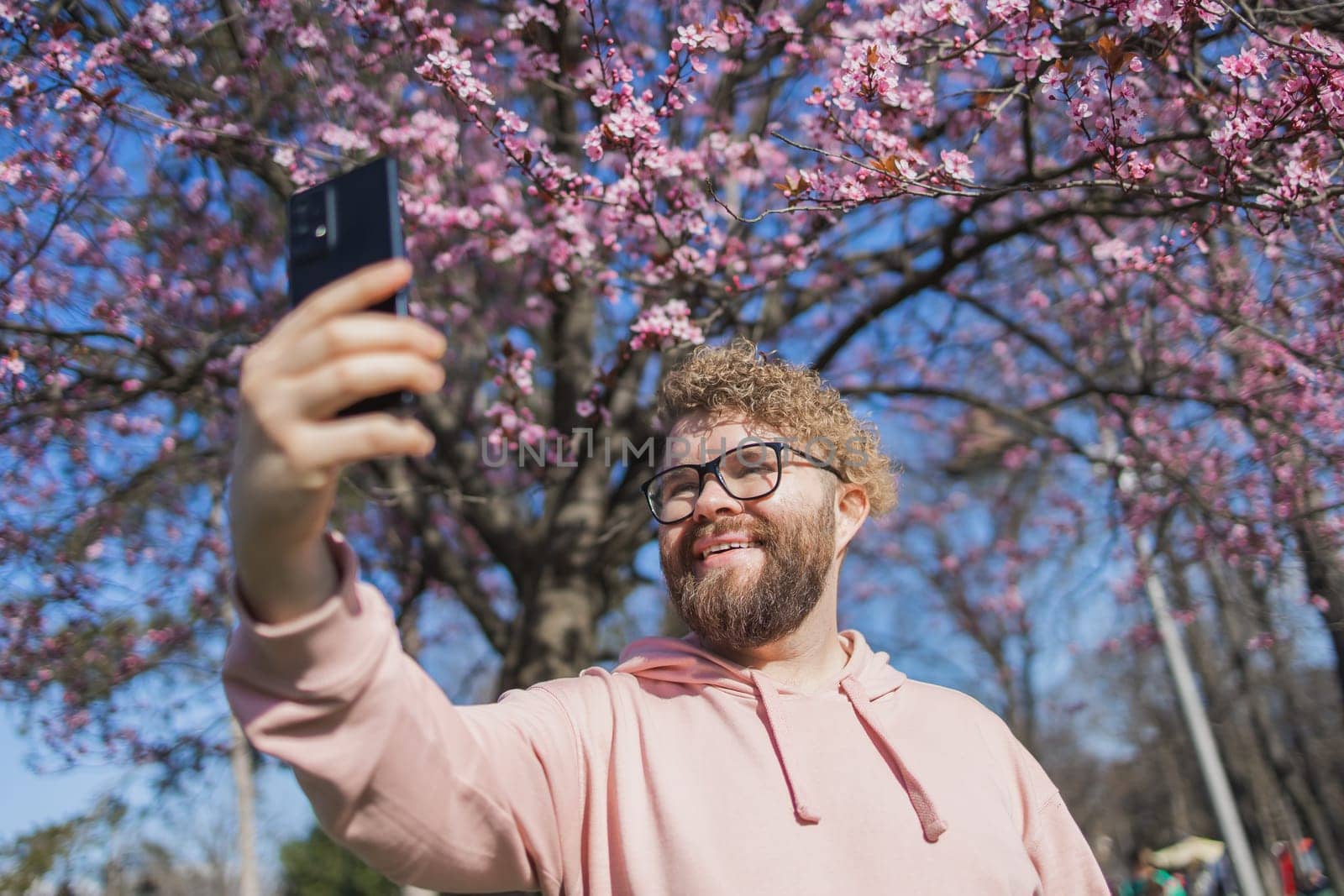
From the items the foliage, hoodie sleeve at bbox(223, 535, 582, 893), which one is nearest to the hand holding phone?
hoodie sleeve at bbox(223, 535, 582, 893)

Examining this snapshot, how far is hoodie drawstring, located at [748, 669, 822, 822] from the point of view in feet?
6.00

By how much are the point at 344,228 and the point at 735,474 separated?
116 cm

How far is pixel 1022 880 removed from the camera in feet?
6.46

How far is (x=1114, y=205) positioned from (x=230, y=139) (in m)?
4.44

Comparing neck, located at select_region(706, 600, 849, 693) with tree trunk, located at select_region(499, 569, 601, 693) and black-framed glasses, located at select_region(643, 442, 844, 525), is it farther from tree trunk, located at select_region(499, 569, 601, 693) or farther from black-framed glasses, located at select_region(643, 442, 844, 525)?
tree trunk, located at select_region(499, 569, 601, 693)

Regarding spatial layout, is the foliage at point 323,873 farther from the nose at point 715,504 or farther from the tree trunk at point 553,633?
the nose at point 715,504

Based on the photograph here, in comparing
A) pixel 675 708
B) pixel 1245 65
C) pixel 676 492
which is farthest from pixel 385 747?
pixel 1245 65

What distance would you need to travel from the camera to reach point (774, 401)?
7.64ft

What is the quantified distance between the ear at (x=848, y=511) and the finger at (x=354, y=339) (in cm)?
150

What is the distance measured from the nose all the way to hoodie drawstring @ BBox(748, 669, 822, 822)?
13.3 inches

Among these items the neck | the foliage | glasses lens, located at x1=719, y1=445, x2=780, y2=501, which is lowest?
the foliage

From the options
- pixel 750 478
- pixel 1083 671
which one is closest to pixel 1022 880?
pixel 750 478

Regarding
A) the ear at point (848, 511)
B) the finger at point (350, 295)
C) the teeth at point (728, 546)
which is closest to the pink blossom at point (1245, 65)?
the ear at point (848, 511)

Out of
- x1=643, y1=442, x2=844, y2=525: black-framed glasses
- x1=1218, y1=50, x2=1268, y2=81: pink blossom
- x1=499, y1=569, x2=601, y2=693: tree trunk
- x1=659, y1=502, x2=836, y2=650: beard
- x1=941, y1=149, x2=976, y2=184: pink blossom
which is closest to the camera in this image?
x1=659, y1=502, x2=836, y2=650: beard
